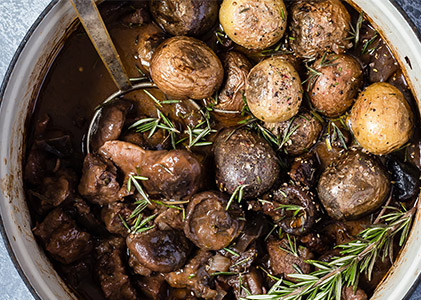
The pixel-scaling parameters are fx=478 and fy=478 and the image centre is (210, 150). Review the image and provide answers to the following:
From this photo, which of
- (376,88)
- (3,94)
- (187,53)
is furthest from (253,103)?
(3,94)

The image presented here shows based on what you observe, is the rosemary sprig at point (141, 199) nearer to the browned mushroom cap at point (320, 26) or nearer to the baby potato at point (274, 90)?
the baby potato at point (274, 90)

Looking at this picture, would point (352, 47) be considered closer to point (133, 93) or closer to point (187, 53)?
point (187, 53)

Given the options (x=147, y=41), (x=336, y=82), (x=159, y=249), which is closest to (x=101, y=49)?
(x=147, y=41)

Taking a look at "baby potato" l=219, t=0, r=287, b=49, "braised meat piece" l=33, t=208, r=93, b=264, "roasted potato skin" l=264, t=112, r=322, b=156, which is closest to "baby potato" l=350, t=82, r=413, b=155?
"roasted potato skin" l=264, t=112, r=322, b=156

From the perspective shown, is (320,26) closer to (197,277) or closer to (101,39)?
(101,39)

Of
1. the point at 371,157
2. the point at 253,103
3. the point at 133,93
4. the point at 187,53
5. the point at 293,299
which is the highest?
the point at 187,53

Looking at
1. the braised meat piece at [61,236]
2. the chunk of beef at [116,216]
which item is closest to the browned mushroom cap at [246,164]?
the chunk of beef at [116,216]
